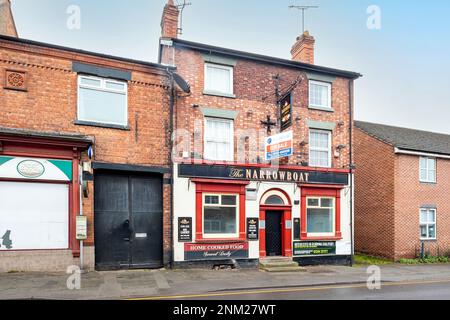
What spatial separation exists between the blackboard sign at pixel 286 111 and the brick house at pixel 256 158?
0.06 m

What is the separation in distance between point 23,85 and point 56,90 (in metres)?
1.02

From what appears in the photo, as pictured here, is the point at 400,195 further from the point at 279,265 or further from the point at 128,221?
the point at 128,221

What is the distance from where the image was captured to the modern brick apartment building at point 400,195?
61.9 feet

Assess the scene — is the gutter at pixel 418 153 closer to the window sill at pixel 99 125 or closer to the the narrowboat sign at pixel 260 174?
the the narrowboat sign at pixel 260 174

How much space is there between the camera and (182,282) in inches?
444

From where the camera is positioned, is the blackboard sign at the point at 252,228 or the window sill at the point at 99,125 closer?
the window sill at the point at 99,125

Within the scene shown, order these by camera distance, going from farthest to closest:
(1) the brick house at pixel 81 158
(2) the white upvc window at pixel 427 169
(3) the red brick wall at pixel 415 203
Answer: (2) the white upvc window at pixel 427 169
(3) the red brick wall at pixel 415 203
(1) the brick house at pixel 81 158

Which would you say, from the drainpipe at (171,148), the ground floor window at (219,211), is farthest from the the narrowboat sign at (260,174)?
the drainpipe at (171,148)

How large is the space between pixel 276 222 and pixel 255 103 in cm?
528

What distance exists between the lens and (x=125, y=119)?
13.7m

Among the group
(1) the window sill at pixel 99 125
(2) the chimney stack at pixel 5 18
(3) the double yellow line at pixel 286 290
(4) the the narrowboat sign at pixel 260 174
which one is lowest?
(3) the double yellow line at pixel 286 290

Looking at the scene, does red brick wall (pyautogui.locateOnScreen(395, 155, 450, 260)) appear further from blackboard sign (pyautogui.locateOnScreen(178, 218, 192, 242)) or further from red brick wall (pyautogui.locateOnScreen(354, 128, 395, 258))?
blackboard sign (pyautogui.locateOnScreen(178, 218, 192, 242))
